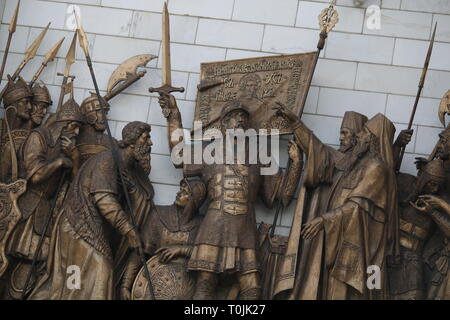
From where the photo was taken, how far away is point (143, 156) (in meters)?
11.1

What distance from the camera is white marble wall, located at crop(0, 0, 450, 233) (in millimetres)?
11406

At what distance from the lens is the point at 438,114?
1131cm

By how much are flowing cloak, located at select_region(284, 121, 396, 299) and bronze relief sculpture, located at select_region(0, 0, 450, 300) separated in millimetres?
10

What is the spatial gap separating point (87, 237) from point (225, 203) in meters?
1.02

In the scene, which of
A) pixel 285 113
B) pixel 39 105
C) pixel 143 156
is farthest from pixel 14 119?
pixel 285 113

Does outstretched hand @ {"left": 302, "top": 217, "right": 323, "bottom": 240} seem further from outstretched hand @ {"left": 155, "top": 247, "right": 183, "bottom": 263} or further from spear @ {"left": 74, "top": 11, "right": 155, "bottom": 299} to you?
spear @ {"left": 74, "top": 11, "right": 155, "bottom": 299}

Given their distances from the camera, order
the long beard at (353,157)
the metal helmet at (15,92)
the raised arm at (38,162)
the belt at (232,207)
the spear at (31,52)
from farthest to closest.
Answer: the spear at (31,52), the metal helmet at (15,92), the raised arm at (38,162), the long beard at (353,157), the belt at (232,207)

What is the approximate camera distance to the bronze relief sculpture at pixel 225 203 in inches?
417

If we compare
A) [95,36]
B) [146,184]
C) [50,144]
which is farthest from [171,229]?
[95,36]

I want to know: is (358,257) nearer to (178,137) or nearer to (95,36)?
(178,137)

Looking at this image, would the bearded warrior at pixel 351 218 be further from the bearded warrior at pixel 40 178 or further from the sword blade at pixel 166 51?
the bearded warrior at pixel 40 178

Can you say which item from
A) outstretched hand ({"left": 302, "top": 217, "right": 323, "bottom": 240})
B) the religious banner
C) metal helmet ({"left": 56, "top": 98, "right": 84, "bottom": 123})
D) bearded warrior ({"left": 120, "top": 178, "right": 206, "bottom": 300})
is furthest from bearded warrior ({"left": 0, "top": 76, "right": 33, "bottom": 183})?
outstretched hand ({"left": 302, "top": 217, "right": 323, "bottom": 240})

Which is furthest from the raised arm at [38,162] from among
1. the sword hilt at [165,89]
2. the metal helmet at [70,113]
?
the sword hilt at [165,89]

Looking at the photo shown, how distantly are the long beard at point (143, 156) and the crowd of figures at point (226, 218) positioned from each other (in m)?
0.01
